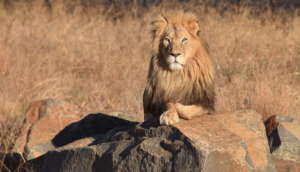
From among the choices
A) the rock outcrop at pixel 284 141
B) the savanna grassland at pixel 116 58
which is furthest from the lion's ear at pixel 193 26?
the savanna grassland at pixel 116 58

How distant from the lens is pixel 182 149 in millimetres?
4422

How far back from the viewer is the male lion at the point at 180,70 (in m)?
4.95

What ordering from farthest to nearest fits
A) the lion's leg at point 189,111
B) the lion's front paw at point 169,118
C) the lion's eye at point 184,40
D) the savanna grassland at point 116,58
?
the savanna grassland at point 116,58, the lion's eye at point 184,40, the lion's leg at point 189,111, the lion's front paw at point 169,118

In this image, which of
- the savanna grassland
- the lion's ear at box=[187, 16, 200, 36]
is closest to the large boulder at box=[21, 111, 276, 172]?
the lion's ear at box=[187, 16, 200, 36]

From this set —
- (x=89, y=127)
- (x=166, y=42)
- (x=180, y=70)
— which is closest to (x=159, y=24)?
(x=166, y=42)

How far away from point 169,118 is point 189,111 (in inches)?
11.3

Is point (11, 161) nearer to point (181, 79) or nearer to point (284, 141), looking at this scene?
point (181, 79)

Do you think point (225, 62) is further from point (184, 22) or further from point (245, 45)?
point (184, 22)

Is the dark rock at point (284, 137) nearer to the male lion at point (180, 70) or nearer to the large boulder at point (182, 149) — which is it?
the large boulder at point (182, 149)

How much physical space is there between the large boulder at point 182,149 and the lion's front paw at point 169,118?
0.14ft

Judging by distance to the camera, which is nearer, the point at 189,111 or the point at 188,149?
the point at 188,149

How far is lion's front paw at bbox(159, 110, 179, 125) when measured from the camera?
4.67 meters

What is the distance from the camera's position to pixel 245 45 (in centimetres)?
1005

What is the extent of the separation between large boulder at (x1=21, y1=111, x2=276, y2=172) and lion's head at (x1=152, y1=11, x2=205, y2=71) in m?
0.47
